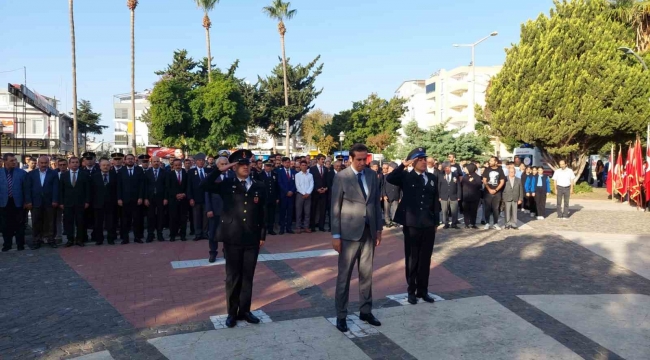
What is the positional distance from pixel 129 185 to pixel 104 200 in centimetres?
60

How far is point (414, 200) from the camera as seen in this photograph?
657 cm

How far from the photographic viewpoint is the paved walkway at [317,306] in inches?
200

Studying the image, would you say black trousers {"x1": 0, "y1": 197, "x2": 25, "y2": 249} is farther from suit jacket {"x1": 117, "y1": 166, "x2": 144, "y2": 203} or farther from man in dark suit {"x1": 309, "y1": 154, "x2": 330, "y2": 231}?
man in dark suit {"x1": 309, "y1": 154, "x2": 330, "y2": 231}

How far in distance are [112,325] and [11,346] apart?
3.22 feet

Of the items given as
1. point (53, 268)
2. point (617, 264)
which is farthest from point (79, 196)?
point (617, 264)

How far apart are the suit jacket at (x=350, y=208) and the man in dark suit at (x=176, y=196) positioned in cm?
670

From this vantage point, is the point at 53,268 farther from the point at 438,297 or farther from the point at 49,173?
the point at 438,297

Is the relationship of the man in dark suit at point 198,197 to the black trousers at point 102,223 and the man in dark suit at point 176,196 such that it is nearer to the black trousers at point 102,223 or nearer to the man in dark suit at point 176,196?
the man in dark suit at point 176,196

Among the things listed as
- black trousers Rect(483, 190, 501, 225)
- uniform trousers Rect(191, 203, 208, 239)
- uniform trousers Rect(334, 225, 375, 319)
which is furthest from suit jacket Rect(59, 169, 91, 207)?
black trousers Rect(483, 190, 501, 225)

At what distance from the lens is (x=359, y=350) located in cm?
498

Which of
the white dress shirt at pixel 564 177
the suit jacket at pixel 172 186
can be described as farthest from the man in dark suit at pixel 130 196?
the white dress shirt at pixel 564 177

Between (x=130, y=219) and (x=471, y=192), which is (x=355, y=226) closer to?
(x=130, y=219)

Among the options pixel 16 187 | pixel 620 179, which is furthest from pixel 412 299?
pixel 620 179

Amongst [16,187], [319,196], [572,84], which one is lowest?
[319,196]
